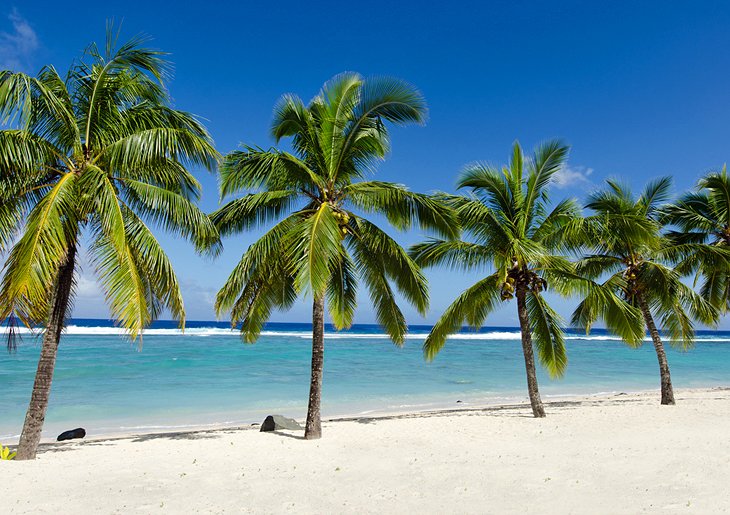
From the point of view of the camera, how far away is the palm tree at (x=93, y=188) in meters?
6.78

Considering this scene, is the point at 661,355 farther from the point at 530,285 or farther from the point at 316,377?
the point at 316,377

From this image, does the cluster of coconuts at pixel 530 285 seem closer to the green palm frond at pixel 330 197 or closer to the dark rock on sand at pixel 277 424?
the green palm frond at pixel 330 197

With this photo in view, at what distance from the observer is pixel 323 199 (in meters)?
9.57

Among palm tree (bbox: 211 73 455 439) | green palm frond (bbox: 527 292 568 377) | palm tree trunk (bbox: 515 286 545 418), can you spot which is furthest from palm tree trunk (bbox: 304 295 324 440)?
green palm frond (bbox: 527 292 568 377)

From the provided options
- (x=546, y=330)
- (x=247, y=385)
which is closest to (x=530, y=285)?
(x=546, y=330)

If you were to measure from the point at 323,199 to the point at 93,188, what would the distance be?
159 inches

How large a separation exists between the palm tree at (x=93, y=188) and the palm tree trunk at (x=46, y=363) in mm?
16

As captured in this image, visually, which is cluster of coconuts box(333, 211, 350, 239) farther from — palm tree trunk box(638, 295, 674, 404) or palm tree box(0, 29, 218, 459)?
palm tree trunk box(638, 295, 674, 404)

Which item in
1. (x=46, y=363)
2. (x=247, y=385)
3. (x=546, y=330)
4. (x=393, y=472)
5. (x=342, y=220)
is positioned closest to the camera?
(x=393, y=472)

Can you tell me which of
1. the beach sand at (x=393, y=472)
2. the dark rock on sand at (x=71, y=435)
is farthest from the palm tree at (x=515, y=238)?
the dark rock on sand at (x=71, y=435)

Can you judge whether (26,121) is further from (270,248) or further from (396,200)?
(396,200)

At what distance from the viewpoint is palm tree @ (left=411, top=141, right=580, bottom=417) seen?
11561 millimetres

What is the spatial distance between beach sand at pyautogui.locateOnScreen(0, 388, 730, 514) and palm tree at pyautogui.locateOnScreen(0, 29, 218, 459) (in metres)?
1.91

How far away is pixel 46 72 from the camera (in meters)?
7.79
